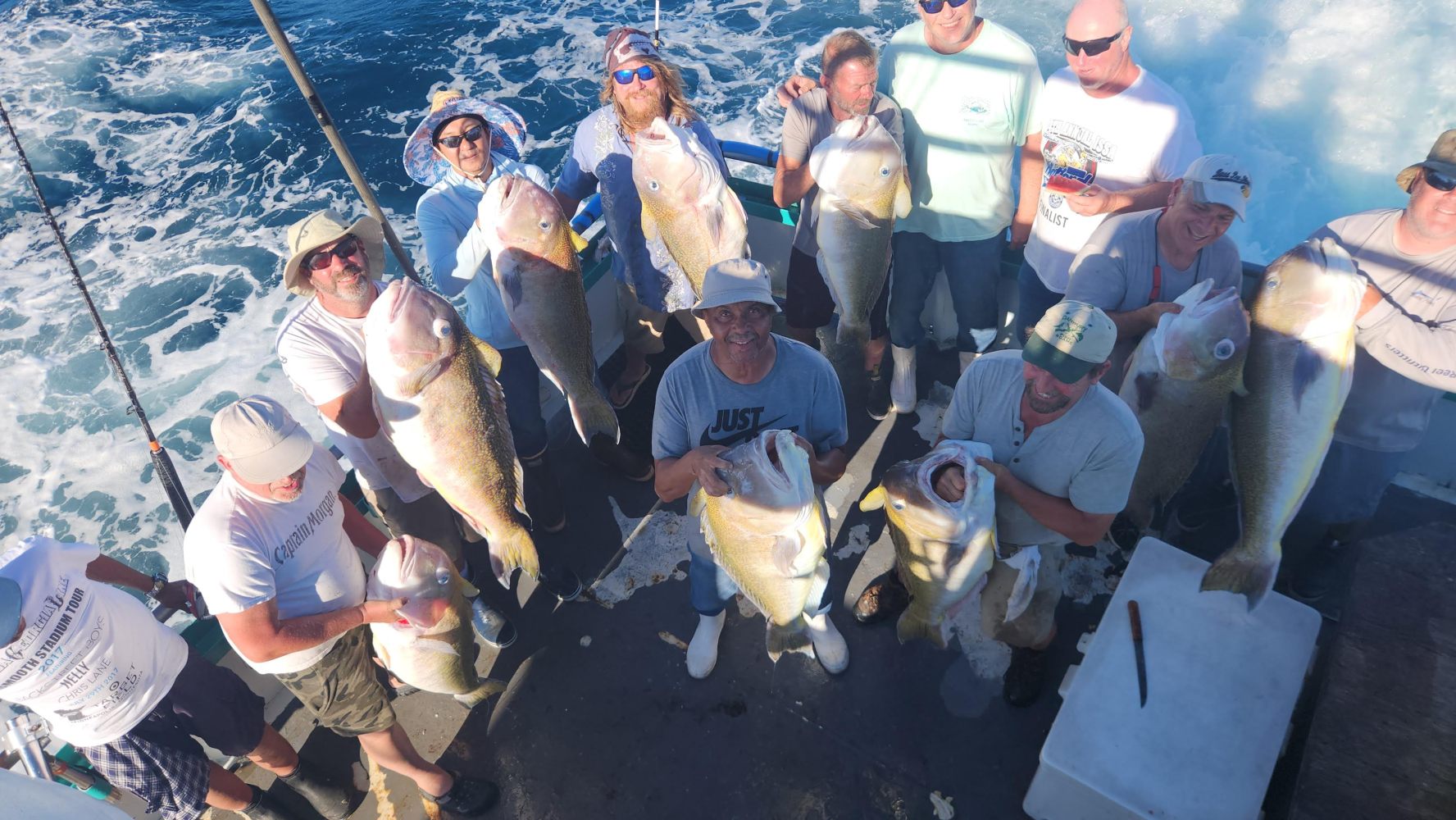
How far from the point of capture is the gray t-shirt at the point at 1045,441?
8.80ft

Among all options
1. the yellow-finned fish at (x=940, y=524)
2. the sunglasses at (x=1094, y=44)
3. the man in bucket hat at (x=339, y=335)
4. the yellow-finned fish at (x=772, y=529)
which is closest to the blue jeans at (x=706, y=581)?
the yellow-finned fish at (x=772, y=529)

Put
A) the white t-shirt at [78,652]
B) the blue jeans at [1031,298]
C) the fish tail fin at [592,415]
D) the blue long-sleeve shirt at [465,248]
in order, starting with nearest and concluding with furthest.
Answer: the white t-shirt at [78,652] → the blue long-sleeve shirt at [465,248] → the fish tail fin at [592,415] → the blue jeans at [1031,298]

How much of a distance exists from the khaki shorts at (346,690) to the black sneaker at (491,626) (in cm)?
69

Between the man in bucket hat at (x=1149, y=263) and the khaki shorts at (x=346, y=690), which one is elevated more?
the man in bucket hat at (x=1149, y=263)

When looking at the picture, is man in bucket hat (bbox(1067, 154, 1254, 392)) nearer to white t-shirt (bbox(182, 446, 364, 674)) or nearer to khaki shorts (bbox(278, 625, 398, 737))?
white t-shirt (bbox(182, 446, 364, 674))

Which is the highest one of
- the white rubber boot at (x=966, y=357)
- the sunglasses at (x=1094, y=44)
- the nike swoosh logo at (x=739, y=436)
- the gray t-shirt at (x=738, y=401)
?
the sunglasses at (x=1094, y=44)

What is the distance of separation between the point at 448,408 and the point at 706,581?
1371mm

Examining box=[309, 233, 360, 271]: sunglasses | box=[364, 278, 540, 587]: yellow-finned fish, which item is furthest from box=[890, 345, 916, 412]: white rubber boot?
box=[309, 233, 360, 271]: sunglasses

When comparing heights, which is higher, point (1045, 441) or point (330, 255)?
point (330, 255)

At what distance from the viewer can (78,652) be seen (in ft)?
8.32

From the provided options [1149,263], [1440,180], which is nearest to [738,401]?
[1149,263]

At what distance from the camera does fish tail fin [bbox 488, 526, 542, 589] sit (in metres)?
3.31

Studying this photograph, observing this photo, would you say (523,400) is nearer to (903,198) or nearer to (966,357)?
(903,198)

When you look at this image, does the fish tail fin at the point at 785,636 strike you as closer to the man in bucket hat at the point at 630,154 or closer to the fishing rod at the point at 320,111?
the man in bucket hat at the point at 630,154
